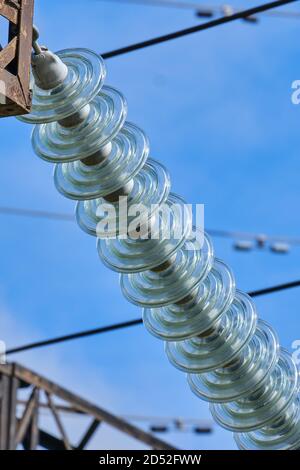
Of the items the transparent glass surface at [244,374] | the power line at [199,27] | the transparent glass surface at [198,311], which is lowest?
the transparent glass surface at [244,374]

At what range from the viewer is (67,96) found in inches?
223

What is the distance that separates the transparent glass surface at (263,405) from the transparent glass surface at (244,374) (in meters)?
0.07

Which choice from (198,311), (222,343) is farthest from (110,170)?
(222,343)

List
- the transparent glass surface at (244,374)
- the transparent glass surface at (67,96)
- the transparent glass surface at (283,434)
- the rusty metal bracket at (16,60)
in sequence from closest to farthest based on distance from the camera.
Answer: the rusty metal bracket at (16,60) → the transparent glass surface at (67,96) → the transparent glass surface at (244,374) → the transparent glass surface at (283,434)

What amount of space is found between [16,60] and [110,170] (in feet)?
2.10

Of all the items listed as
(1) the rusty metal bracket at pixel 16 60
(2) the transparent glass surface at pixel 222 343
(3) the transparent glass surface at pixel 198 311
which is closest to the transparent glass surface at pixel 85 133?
(1) the rusty metal bracket at pixel 16 60

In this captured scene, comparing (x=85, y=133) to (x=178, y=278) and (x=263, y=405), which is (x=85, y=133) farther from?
(x=263, y=405)

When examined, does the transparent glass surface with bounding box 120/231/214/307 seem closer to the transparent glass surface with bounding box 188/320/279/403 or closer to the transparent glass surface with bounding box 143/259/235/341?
the transparent glass surface with bounding box 143/259/235/341

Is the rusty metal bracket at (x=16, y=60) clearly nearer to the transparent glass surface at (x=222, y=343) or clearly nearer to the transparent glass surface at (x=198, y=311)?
the transparent glass surface at (x=198, y=311)

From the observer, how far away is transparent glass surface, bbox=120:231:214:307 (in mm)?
6129

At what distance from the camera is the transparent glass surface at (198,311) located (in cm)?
Result: 623
